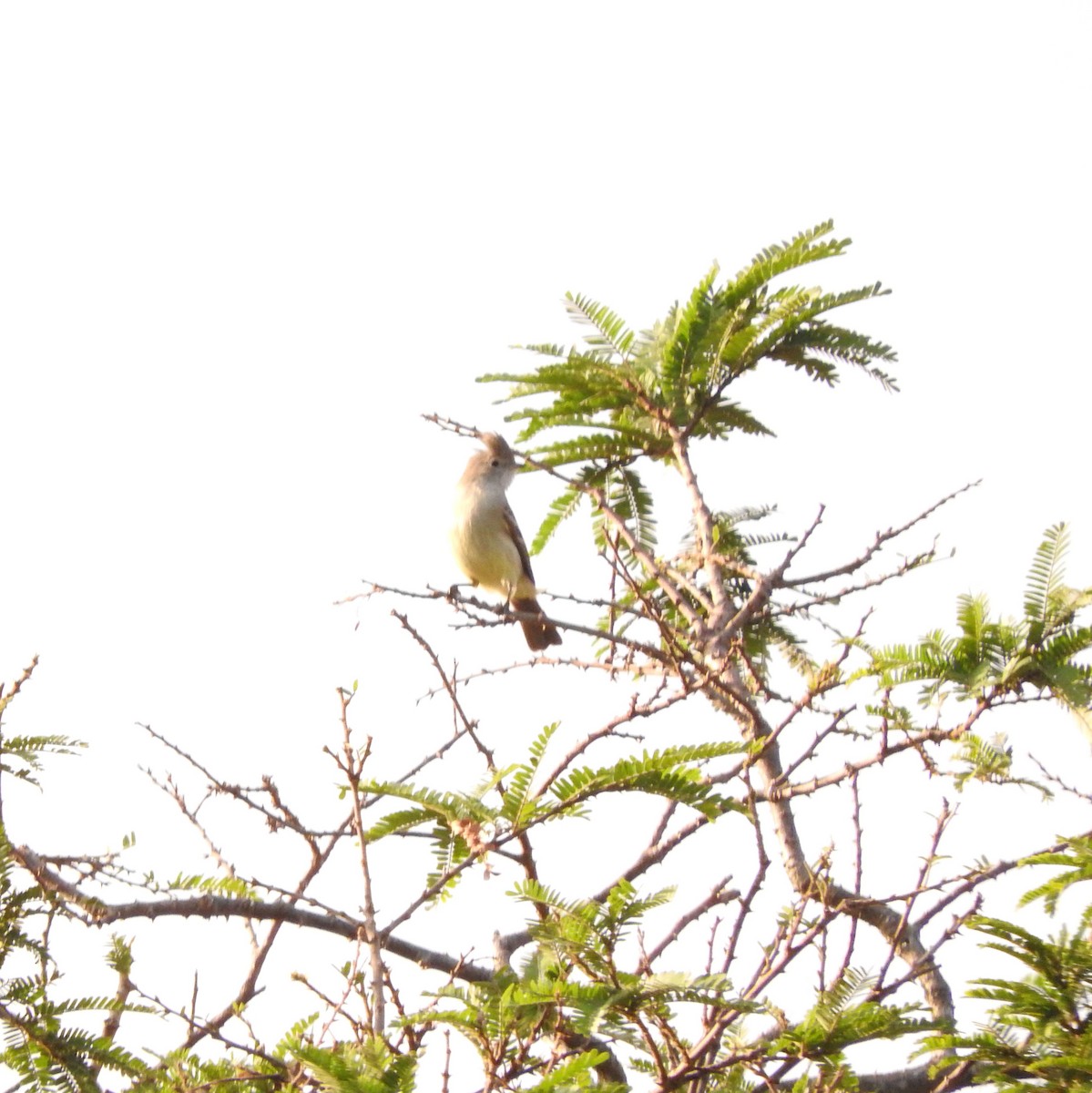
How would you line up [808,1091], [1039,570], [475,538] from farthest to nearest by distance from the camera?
[475,538] → [1039,570] → [808,1091]

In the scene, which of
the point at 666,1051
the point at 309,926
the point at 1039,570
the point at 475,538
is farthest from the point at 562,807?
the point at 475,538

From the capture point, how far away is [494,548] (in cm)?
981

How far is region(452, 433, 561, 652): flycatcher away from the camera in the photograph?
9.79m

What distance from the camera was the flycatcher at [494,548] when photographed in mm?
9789

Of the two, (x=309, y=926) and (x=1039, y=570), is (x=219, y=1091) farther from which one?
(x=1039, y=570)

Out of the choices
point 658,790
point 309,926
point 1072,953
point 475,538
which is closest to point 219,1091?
point 309,926

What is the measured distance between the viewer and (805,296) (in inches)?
239

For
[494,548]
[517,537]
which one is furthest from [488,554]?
[517,537]

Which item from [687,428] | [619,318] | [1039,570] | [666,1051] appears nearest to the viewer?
[666,1051]

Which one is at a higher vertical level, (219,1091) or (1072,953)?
(219,1091)

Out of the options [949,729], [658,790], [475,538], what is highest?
[475,538]

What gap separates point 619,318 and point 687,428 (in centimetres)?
76

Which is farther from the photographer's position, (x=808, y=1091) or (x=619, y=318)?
(x=619, y=318)

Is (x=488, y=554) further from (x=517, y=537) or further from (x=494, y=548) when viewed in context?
(x=517, y=537)
